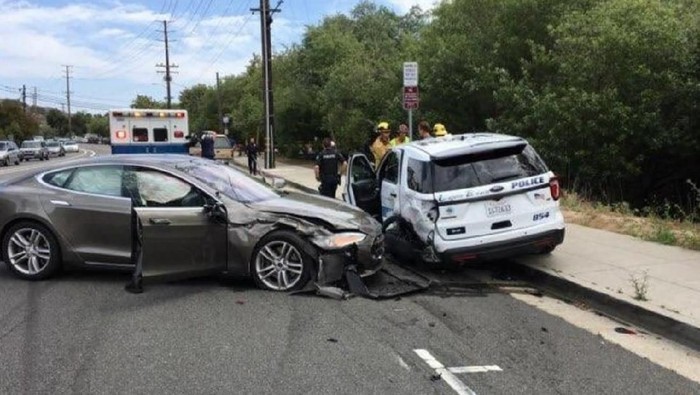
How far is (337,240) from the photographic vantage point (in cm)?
735

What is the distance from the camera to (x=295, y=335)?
589 centimetres

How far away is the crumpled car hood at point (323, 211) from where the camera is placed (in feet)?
24.5

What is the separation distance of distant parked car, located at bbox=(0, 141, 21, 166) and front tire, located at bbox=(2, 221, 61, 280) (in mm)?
38840

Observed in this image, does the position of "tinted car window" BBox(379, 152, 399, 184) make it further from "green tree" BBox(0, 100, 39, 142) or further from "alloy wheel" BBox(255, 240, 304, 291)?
"green tree" BBox(0, 100, 39, 142)

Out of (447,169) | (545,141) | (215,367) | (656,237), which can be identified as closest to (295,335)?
(215,367)

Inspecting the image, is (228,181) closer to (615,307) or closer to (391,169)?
(391,169)

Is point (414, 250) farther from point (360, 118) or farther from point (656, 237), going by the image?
point (360, 118)

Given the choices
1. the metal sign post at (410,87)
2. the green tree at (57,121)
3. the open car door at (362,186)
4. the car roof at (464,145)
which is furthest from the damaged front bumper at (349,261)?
the green tree at (57,121)

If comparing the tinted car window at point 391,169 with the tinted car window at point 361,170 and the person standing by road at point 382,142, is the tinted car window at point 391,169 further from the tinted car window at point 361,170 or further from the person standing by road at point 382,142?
the person standing by road at point 382,142

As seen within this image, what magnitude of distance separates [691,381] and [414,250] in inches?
147

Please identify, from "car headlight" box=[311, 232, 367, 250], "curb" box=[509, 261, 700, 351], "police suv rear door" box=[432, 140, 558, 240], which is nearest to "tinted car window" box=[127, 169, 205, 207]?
"car headlight" box=[311, 232, 367, 250]

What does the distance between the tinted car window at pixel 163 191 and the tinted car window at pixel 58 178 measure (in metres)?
0.89

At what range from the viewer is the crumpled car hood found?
24.5ft

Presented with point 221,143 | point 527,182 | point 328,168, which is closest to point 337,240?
point 527,182
